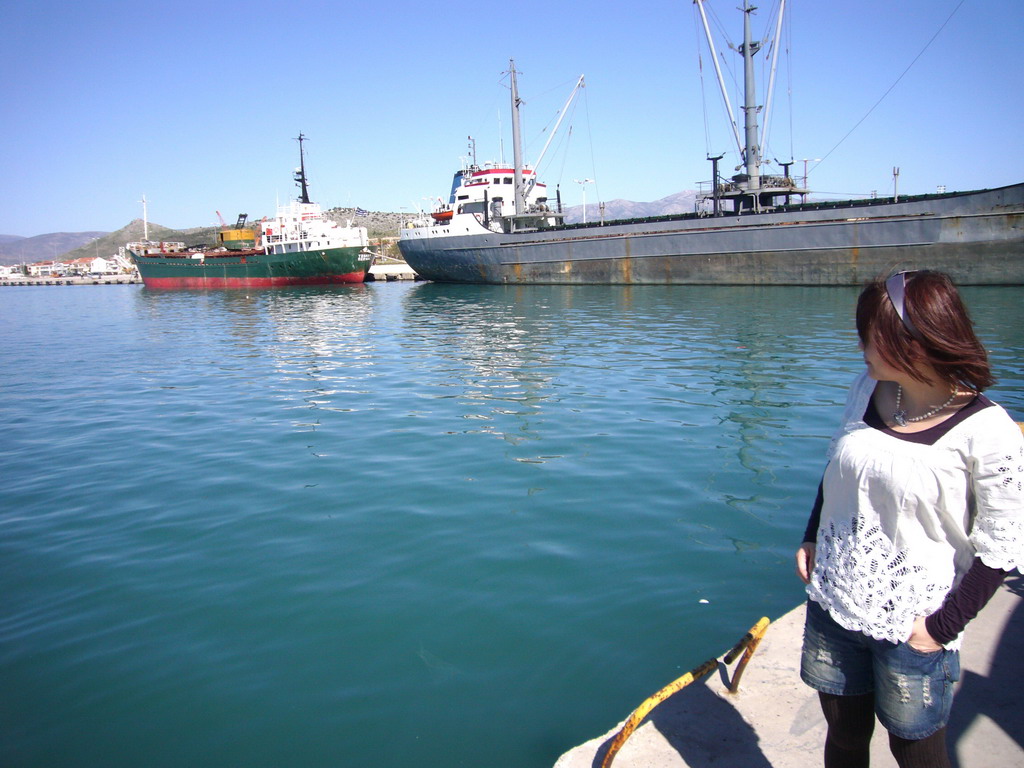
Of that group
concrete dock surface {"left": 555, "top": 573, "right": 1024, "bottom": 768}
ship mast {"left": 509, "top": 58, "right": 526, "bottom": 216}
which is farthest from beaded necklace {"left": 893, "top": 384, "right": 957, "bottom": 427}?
ship mast {"left": 509, "top": 58, "right": 526, "bottom": 216}

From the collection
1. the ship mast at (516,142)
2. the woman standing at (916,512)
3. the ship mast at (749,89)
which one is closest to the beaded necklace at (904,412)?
the woman standing at (916,512)

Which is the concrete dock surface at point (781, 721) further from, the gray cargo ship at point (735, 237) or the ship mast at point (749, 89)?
the ship mast at point (749, 89)

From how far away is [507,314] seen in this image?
78.8 ft

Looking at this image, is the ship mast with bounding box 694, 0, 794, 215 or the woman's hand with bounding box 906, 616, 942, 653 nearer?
the woman's hand with bounding box 906, 616, 942, 653

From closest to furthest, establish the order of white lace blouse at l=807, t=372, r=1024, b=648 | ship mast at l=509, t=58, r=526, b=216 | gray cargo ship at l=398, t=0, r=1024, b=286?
1. white lace blouse at l=807, t=372, r=1024, b=648
2. gray cargo ship at l=398, t=0, r=1024, b=286
3. ship mast at l=509, t=58, r=526, b=216

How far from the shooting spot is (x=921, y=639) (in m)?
1.87

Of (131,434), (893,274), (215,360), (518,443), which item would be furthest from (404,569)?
(215,360)

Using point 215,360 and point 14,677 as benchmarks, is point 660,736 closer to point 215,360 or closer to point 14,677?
point 14,677

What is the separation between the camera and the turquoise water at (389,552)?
361 cm

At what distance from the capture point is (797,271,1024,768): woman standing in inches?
71.6

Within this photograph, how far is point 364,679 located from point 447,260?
38349mm

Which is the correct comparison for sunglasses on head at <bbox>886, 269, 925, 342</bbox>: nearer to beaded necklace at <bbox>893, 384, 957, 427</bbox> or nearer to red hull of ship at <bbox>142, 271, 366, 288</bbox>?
beaded necklace at <bbox>893, 384, 957, 427</bbox>

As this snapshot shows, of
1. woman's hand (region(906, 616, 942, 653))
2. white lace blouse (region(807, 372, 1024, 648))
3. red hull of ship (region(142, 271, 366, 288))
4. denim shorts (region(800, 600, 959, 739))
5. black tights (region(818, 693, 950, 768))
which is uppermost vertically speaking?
red hull of ship (region(142, 271, 366, 288))

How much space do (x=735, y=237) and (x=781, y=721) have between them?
3015 centimetres
